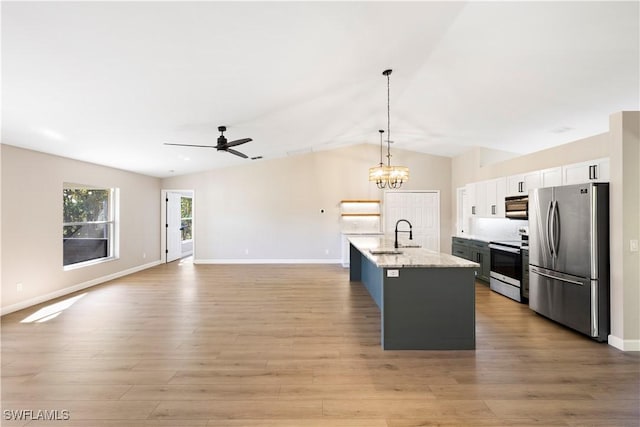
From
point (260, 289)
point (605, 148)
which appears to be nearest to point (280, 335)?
point (260, 289)

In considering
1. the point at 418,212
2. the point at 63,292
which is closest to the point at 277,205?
the point at 418,212

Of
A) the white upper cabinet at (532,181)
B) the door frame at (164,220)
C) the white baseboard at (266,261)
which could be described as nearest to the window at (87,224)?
the door frame at (164,220)

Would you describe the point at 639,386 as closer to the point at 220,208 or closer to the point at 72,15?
the point at 72,15

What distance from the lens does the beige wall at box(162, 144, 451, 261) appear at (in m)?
8.34

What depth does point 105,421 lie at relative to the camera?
6.61 ft

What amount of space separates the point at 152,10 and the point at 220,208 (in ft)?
21.6

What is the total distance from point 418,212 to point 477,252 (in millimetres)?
2498

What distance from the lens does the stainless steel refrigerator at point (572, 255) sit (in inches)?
123

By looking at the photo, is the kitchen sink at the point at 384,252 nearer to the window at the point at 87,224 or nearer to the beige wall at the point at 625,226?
the beige wall at the point at 625,226

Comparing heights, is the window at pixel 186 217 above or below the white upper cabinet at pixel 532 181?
below

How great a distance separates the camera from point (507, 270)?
4855mm

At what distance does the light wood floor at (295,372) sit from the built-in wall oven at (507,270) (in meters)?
0.56

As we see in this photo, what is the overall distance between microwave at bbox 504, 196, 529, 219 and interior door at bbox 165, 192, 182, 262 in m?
8.12

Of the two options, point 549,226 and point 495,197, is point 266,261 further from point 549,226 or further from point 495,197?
point 549,226
